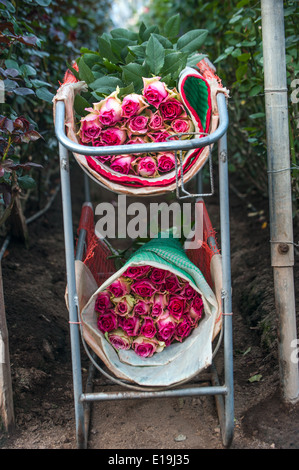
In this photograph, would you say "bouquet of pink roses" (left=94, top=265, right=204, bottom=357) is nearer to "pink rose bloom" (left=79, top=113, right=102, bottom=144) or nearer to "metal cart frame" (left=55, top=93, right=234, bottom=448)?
"metal cart frame" (left=55, top=93, right=234, bottom=448)

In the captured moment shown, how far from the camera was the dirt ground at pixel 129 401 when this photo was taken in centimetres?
196

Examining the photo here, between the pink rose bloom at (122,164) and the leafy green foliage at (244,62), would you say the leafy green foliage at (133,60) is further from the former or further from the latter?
the pink rose bloom at (122,164)

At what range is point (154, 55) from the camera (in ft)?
6.45

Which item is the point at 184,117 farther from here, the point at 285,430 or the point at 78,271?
the point at 285,430

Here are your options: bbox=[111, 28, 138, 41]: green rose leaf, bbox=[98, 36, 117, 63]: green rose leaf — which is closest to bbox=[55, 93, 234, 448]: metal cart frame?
bbox=[98, 36, 117, 63]: green rose leaf

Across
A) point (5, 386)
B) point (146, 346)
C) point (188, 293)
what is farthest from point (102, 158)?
point (5, 386)

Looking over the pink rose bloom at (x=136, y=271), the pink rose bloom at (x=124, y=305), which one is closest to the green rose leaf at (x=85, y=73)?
the pink rose bloom at (x=136, y=271)

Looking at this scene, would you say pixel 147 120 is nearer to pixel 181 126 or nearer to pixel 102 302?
pixel 181 126

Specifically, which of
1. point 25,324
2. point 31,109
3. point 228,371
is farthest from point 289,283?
point 31,109

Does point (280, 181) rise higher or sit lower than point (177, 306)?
higher

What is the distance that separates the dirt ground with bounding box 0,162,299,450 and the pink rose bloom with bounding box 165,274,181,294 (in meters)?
0.52

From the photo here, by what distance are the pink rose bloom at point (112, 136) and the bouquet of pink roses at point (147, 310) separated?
0.47 metres

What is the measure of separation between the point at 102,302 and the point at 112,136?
2.01 ft

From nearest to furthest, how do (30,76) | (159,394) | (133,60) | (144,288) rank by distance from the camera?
(159,394), (144,288), (133,60), (30,76)
